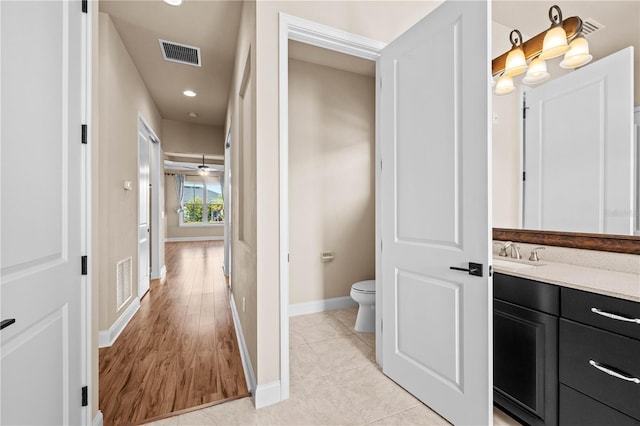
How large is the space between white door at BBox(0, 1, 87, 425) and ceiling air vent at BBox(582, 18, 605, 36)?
2706 millimetres

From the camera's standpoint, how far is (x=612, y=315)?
1124 millimetres

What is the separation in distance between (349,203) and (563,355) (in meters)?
2.40

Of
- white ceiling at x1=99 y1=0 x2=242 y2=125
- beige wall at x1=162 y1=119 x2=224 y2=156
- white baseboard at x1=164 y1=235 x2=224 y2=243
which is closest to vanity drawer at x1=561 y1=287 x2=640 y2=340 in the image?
white ceiling at x1=99 y1=0 x2=242 y2=125

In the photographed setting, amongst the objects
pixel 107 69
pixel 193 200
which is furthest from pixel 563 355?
pixel 193 200

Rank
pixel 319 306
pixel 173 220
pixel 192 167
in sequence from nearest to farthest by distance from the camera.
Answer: pixel 319 306 < pixel 192 167 < pixel 173 220

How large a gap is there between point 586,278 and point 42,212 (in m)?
2.38

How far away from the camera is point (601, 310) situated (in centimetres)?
116

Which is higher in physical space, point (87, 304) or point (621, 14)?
point (621, 14)

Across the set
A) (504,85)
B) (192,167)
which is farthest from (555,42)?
(192,167)

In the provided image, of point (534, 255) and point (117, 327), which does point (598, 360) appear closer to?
point (534, 255)

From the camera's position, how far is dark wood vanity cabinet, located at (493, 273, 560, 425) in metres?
1.33

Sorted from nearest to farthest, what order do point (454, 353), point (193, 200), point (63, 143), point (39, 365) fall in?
point (39, 365)
point (63, 143)
point (454, 353)
point (193, 200)

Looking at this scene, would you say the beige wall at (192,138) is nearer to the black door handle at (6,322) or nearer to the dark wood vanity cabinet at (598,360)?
the black door handle at (6,322)

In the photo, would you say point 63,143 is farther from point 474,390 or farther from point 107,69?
point 474,390
